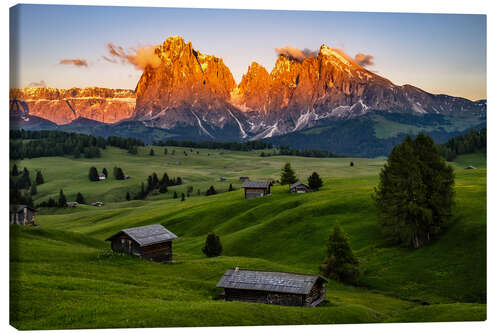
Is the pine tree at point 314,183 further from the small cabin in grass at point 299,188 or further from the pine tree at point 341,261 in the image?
the pine tree at point 341,261

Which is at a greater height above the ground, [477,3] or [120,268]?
[477,3]

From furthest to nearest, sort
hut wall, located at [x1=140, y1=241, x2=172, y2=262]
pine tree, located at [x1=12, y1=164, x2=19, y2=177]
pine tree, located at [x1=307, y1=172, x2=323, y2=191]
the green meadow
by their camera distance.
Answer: pine tree, located at [x1=307, y1=172, x2=323, y2=191], hut wall, located at [x1=140, y1=241, x2=172, y2=262], the green meadow, pine tree, located at [x1=12, y1=164, x2=19, y2=177]

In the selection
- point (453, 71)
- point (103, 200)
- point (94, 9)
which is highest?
point (94, 9)

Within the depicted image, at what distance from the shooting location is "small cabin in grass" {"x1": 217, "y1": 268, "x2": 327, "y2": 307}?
3688 centimetres

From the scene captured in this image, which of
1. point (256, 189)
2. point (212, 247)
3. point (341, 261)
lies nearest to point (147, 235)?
point (212, 247)

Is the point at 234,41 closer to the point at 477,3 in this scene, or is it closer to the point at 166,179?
the point at 477,3

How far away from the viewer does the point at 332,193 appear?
8600cm

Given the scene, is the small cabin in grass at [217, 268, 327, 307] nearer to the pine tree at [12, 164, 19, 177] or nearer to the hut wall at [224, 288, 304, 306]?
the hut wall at [224, 288, 304, 306]

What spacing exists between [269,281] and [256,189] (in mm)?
60885

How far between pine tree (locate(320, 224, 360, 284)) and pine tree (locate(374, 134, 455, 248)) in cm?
828

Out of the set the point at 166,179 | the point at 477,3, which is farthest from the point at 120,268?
the point at 166,179

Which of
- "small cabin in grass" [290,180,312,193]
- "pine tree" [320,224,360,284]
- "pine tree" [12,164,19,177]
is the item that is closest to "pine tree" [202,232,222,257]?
"pine tree" [320,224,360,284]

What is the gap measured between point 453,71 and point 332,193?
48.3 metres

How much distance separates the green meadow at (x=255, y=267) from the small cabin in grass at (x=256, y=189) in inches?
198
